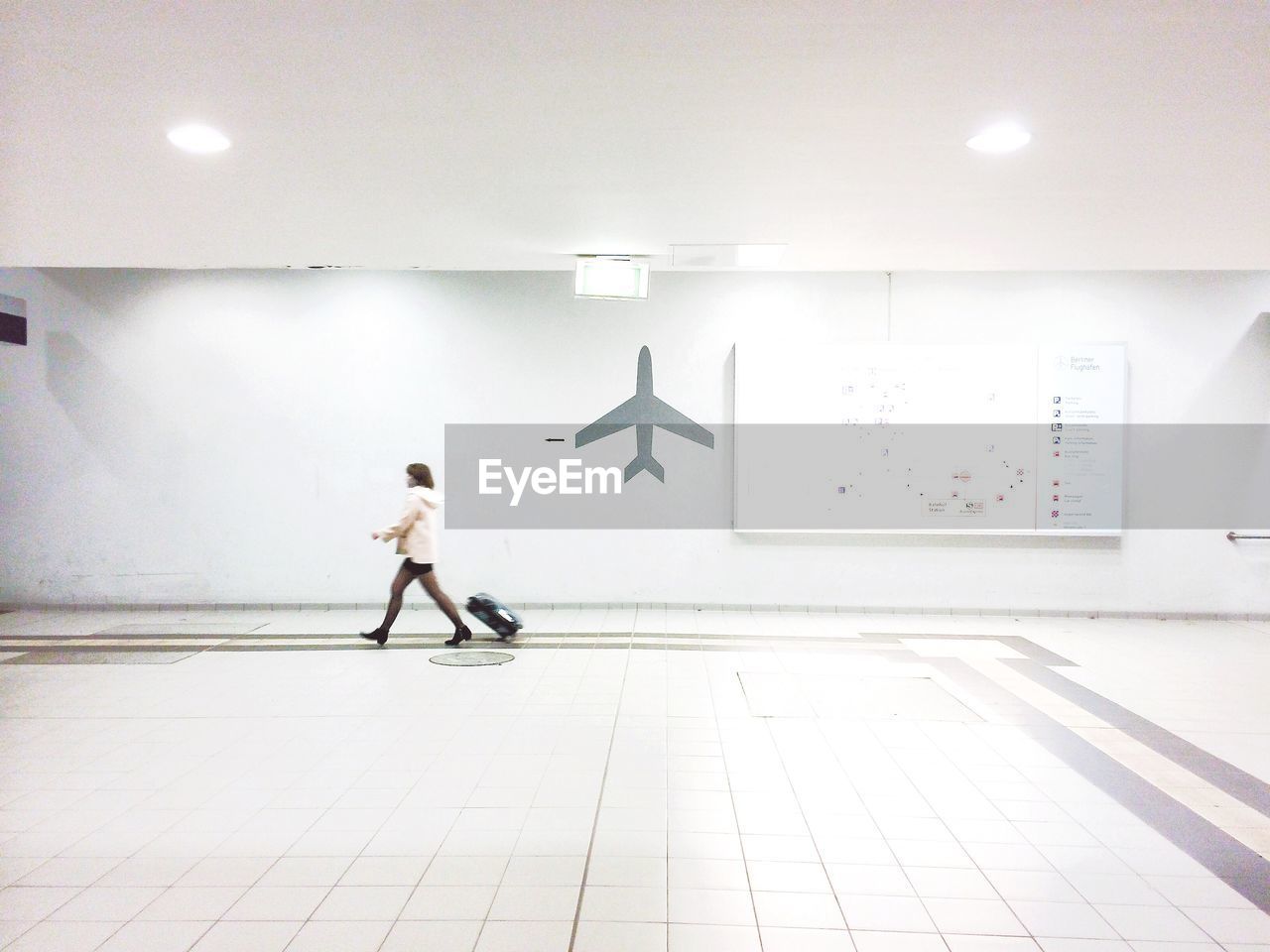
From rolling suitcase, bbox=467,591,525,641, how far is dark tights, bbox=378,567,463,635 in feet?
0.55

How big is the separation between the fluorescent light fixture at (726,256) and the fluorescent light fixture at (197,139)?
301 cm

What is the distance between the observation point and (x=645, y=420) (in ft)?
26.0

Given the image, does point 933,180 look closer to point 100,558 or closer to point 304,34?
point 304,34

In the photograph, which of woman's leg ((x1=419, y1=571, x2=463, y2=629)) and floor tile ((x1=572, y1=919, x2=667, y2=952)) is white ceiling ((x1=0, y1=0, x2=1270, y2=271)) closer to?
woman's leg ((x1=419, y1=571, x2=463, y2=629))

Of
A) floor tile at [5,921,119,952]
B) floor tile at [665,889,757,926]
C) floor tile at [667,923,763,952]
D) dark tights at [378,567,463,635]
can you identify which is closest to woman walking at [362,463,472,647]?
dark tights at [378,567,463,635]

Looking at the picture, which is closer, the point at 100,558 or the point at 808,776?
the point at 808,776

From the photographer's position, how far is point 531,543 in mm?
7938

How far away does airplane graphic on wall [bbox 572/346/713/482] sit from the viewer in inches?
311

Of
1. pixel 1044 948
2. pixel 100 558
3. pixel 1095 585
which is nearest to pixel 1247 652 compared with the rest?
pixel 1095 585

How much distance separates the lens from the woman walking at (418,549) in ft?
21.6

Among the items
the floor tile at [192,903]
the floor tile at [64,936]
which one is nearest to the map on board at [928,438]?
the floor tile at [192,903]

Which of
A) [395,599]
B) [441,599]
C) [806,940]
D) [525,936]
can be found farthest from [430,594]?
[806,940]

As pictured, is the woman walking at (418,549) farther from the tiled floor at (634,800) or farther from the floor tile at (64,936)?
the floor tile at (64,936)

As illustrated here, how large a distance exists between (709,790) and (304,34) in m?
3.48
